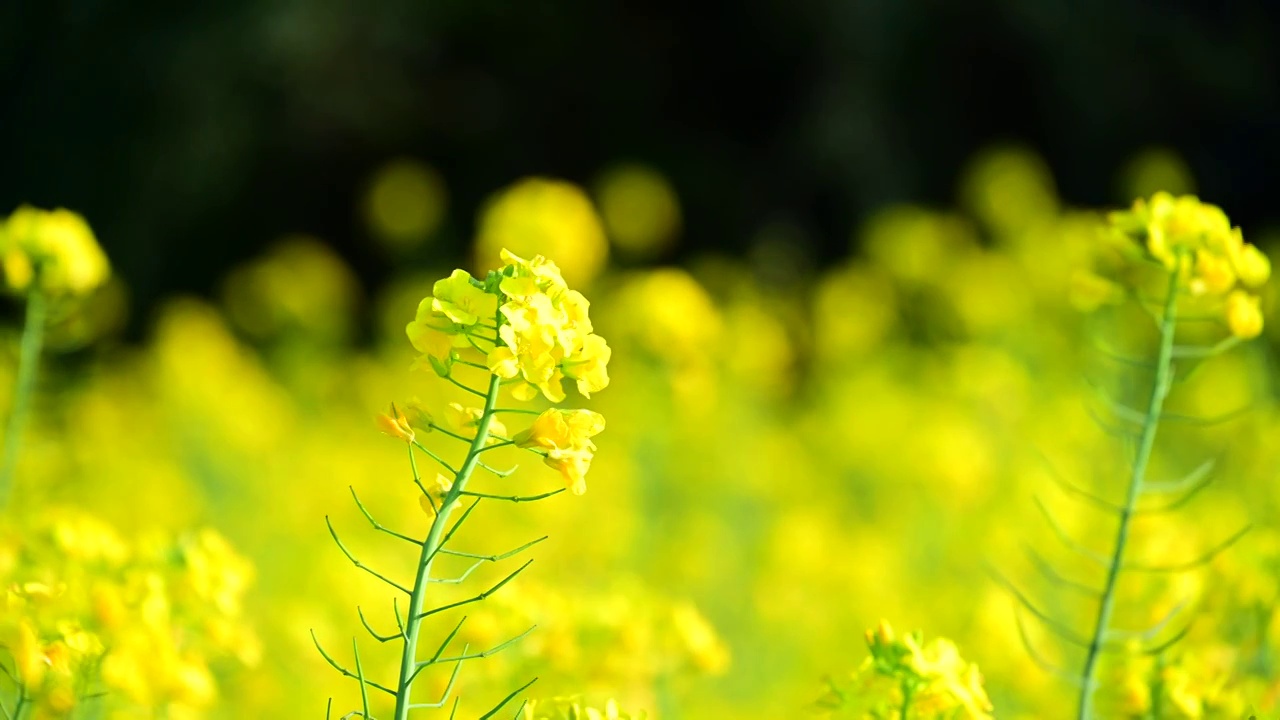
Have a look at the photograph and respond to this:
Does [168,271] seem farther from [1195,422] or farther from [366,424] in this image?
[1195,422]

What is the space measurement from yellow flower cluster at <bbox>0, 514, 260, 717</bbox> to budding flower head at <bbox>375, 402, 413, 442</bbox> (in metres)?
0.51

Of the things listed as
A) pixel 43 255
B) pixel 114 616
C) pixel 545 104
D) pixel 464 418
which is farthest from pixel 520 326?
pixel 545 104

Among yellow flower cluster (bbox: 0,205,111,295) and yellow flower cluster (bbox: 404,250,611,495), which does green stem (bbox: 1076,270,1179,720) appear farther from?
yellow flower cluster (bbox: 0,205,111,295)

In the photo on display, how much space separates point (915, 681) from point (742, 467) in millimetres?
3454

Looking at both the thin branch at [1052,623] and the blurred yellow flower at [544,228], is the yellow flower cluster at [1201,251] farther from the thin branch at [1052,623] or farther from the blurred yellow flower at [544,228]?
the blurred yellow flower at [544,228]

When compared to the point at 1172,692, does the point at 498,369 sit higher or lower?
higher

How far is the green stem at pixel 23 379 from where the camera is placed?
246 cm

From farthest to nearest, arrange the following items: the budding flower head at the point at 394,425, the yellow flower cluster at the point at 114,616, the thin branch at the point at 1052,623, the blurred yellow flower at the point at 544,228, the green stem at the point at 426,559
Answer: the blurred yellow flower at the point at 544,228 → the thin branch at the point at 1052,623 → the yellow flower cluster at the point at 114,616 → the budding flower head at the point at 394,425 → the green stem at the point at 426,559

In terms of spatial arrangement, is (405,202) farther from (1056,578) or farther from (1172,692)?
(1172,692)

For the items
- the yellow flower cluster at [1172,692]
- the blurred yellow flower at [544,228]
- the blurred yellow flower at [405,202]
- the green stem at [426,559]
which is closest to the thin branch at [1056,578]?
the yellow flower cluster at [1172,692]

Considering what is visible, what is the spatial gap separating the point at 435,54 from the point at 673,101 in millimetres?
1432

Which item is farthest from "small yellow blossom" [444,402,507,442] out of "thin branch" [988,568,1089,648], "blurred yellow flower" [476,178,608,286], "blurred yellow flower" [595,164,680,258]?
"blurred yellow flower" [595,164,680,258]

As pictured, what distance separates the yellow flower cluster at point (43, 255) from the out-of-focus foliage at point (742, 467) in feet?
1.49

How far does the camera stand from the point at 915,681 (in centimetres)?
157
